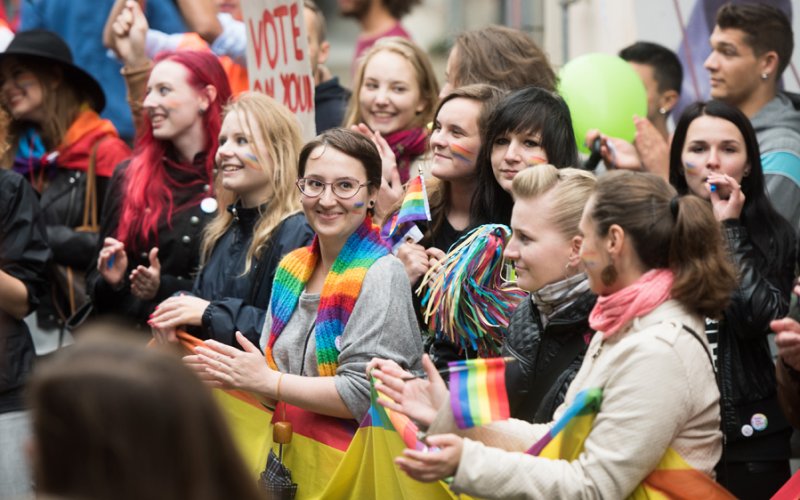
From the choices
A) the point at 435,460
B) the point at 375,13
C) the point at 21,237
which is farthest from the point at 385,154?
the point at 375,13

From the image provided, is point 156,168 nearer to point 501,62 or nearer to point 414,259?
point 501,62

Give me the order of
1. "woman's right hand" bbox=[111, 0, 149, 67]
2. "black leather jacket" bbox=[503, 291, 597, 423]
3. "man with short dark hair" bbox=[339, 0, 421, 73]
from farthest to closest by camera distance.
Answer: "man with short dark hair" bbox=[339, 0, 421, 73]
"woman's right hand" bbox=[111, 0, 149, 67]
"black leather jacket" bbox=[503, 291, 597, 423]

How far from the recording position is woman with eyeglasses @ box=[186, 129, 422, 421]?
427 cm

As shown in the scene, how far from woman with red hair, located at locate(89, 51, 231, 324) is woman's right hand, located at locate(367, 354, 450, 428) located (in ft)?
7.64

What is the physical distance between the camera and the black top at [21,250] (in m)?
5.58


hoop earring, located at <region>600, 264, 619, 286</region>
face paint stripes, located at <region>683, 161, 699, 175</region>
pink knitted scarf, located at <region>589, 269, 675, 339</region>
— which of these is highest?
face paint stripes, located at <region>683, 161, 699, 175</region>

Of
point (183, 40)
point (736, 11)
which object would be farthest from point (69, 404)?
point (183, 40)

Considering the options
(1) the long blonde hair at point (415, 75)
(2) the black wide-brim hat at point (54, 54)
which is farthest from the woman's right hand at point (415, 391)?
(2) the black wide-brim hat at point (54, 54)

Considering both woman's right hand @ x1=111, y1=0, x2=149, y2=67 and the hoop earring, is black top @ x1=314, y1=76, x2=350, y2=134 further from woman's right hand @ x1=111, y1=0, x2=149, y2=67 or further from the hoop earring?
the hoop earring

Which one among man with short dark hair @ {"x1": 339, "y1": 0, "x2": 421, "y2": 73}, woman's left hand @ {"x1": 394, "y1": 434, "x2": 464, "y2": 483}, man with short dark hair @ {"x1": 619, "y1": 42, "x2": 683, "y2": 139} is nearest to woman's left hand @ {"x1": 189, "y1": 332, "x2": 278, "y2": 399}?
woman's left hand @ {"x1": 394, "y1": 434, "x2": 464, "y2": 483}

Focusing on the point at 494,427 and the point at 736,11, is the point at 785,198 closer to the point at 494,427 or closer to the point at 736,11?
the point at 736,11

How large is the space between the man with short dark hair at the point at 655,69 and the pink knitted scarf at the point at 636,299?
3.76 metres

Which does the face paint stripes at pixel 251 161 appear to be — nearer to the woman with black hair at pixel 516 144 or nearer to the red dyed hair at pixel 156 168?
the red dyed hair at pixel 156 168

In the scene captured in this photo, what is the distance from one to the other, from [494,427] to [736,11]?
3.18m
